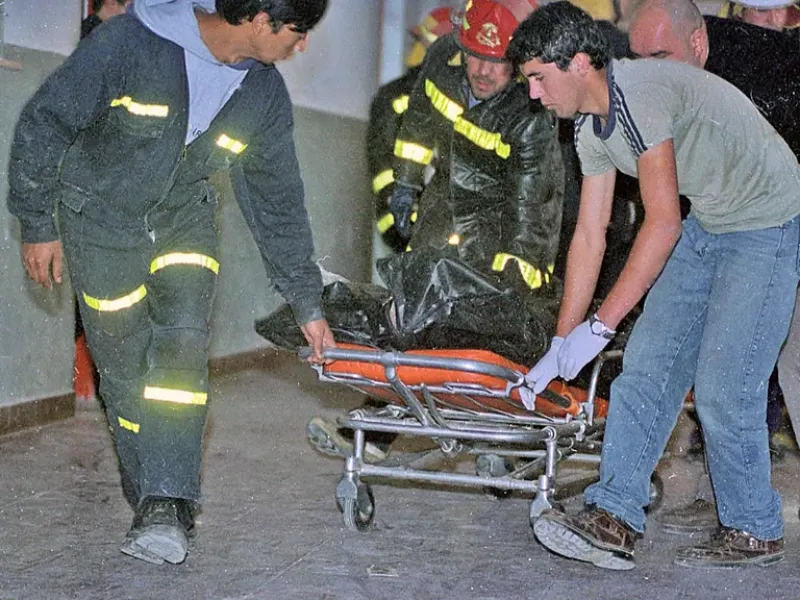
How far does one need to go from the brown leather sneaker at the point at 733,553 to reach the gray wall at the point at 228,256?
286 cm

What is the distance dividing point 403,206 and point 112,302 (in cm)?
178

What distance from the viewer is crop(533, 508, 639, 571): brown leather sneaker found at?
11.5ft

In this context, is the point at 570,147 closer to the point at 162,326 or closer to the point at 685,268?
the point at 685,268

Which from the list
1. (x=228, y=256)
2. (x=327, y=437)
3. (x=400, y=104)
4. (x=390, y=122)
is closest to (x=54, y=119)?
(x=327, y=437)

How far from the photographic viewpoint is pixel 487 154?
4.61 metres

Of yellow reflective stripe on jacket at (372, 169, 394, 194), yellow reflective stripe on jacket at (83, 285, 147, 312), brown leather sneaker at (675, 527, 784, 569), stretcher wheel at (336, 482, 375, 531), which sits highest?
yellow reflective stripe on jacket at (83, 285, 147, 312)

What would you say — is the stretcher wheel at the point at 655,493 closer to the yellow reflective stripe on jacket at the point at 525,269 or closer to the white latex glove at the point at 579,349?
the yellow reflective stripe on jacket at the point at 525,269

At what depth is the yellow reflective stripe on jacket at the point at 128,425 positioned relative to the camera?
3.69 metres

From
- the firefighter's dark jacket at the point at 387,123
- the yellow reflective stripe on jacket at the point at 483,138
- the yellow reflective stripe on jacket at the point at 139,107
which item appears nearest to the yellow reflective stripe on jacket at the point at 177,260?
the yellow reflective stripe on jacket at the point at 139,107

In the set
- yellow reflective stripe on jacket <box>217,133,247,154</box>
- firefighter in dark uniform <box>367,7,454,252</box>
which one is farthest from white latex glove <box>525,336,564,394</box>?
firefighter in dark uniform <box>367,7,454,252</box>

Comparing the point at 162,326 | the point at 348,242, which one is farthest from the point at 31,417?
the point at 348,242

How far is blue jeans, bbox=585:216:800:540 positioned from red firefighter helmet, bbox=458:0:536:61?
1026mm

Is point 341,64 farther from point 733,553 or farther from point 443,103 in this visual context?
point 733,553

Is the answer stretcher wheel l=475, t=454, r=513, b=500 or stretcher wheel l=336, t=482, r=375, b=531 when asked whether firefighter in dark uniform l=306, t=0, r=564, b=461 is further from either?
stretcher wheel l=475, t=454, r=513, b=500
